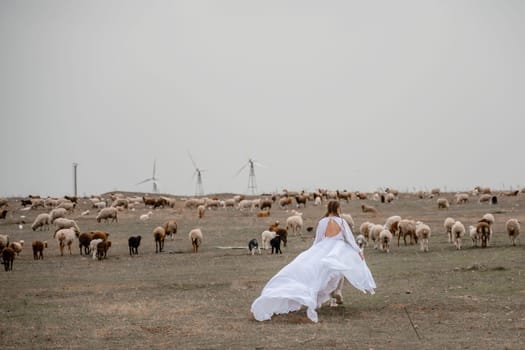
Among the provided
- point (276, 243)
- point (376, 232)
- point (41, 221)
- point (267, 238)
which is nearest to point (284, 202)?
point (41, 221)

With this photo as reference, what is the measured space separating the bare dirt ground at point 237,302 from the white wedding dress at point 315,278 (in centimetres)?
35

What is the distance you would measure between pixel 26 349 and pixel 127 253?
771 inches

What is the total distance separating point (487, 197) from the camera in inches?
2269

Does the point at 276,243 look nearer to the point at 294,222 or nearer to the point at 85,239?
the point at 85,239

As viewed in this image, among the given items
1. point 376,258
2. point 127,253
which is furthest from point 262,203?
point 376,258

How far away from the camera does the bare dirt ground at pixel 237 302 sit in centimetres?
1323

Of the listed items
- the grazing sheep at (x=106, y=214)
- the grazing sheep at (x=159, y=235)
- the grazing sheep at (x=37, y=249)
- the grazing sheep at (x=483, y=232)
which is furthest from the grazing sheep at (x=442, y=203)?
the grazing sheep at (x=37, y=249)

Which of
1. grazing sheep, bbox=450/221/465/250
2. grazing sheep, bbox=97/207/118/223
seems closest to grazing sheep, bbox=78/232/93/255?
grazing sheep, bbox=97/207/118/223

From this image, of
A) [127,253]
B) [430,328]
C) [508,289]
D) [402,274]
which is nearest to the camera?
[430,328]

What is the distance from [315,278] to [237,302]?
306 cm

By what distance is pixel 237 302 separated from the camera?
17844 millimetres

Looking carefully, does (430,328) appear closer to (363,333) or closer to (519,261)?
(363,333)

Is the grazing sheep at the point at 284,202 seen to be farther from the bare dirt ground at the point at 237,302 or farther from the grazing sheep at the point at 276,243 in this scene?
the grazing sheep at the point at 276,243

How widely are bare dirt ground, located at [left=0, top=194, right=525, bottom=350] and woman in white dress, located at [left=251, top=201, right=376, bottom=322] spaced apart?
36cm
